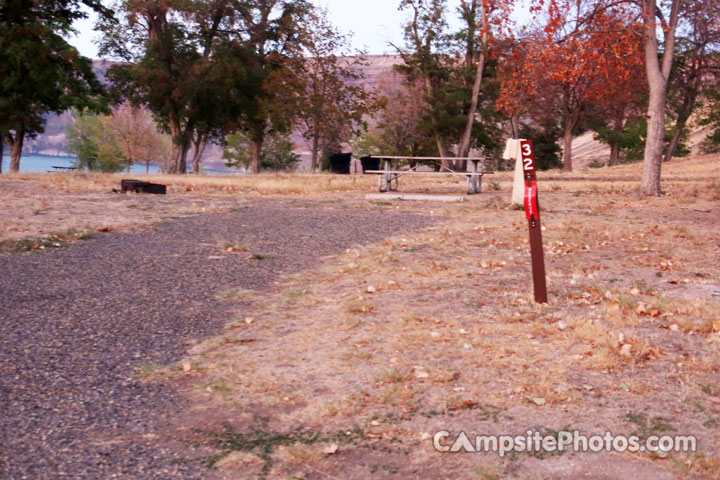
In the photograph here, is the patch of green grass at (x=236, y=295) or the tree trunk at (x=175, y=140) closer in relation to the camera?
the patch of green grass at (x=236, y=295)

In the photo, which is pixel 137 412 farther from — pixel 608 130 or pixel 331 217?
pixel 608 130

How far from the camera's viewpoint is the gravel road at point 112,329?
3090 millimetres

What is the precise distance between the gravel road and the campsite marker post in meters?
2.27

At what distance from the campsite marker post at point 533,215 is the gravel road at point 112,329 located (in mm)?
2266

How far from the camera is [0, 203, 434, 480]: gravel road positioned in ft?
10.1

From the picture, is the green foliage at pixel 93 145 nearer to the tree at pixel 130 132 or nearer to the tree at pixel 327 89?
the tree at pixel 130 132

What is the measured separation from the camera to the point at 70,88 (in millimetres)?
21406

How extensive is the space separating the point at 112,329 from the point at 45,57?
60.3ft

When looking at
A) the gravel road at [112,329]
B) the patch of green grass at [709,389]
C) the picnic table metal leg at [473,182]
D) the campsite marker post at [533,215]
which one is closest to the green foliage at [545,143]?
the picnic table metal leg at [473,182]

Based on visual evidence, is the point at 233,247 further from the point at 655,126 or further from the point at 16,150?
the point at 16,150

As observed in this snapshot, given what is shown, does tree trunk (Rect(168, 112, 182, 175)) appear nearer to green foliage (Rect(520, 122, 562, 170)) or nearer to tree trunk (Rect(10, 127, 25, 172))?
tree trunk (Rect(10, 127, 25, 172))

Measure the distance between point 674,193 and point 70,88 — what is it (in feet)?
53.4

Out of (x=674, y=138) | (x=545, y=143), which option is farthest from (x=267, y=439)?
(x=545, y=143)

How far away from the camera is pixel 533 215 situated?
215 inches
